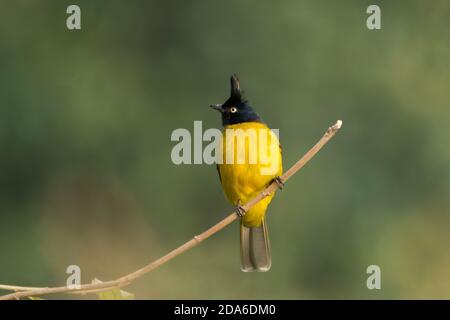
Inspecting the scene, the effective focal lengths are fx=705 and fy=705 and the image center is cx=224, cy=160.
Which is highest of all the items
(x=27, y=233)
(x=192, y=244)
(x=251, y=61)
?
(x=251, y=61)

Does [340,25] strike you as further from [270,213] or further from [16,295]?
[16,295]

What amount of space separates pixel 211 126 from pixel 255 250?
117 inches

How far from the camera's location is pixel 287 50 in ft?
23.1

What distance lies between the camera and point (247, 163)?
3227mm

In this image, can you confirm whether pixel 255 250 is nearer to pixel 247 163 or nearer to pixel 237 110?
pixel 247 163

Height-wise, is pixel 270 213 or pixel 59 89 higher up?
pixel 59 89

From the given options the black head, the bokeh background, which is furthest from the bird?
the bokeh background

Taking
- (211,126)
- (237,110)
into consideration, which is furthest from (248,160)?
(211,126)

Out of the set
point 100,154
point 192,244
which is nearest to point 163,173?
point 100,154

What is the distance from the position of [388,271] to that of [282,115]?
1711mm

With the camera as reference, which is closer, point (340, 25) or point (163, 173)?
point (163, 173)

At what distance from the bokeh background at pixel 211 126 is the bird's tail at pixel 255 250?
7.36ft

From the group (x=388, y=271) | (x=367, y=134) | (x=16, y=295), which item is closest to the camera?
(x=16, y=295)

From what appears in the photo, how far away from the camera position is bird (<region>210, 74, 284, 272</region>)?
10.6 feet
